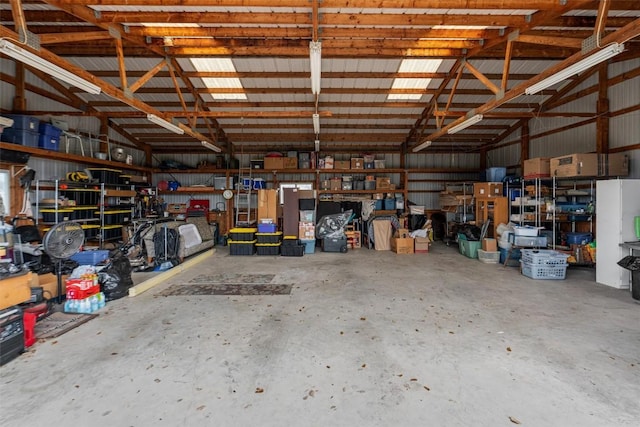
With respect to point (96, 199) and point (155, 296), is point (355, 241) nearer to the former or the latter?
point (155, 296)

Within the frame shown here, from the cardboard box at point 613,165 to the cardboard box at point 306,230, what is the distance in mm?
6693

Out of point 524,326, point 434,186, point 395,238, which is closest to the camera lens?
point 524,326

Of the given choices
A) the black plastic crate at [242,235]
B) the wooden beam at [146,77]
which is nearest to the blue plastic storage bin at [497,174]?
the black plastic crate at [242,235]

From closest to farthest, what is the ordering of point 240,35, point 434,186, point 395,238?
1. point 240,35
2. point 395,238
3. point 434,186

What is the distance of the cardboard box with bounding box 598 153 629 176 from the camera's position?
20.6ft

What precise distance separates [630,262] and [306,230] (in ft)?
21.7

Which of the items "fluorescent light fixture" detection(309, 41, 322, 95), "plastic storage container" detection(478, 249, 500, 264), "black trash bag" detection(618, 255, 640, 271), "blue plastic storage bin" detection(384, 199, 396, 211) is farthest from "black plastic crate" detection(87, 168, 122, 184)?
"black trash bag" detection(618, 255, 640, 271)

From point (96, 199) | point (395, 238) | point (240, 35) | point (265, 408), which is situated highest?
point (240, 35)

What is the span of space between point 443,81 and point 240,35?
514cm

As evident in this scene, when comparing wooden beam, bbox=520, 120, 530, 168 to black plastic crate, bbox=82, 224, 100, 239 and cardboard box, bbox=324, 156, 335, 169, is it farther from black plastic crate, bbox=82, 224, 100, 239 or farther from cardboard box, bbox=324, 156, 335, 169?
black plastic crate, bbox=82, 224, 100, 239

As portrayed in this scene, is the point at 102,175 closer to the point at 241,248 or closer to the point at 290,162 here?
the point at 241,248

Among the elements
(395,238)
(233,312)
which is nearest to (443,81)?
(395,238)

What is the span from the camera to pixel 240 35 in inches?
216

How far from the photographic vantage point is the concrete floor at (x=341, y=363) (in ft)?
6.82
